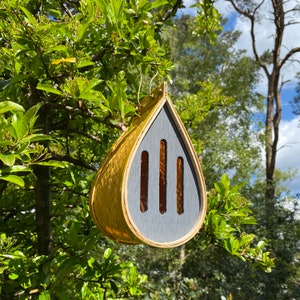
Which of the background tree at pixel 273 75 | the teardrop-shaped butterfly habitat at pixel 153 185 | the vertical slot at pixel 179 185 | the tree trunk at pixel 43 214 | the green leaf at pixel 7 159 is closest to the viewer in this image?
the green leaf at pixel 7 159

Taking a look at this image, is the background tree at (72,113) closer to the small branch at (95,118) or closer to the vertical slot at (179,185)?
the small branch at (95,118)

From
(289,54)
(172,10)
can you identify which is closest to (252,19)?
(289,54)

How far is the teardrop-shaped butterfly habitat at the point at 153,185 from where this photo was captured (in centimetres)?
96

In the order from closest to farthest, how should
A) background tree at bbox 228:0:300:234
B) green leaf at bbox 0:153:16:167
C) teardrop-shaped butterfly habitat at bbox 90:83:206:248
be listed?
green leaf at bbox 0:153:16:167, teardrop-shaped butterfly habitat at bbox 90:83:206:248, background tree at bbox 228:0:300:234

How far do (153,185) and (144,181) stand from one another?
0.03 meters

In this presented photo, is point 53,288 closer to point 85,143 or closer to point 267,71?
point 85,143

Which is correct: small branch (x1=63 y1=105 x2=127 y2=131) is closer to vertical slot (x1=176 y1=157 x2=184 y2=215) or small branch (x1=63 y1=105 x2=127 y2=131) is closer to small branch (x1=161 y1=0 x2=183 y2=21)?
vertical slot (x1=176 y1=157 x2=184 y2=215)

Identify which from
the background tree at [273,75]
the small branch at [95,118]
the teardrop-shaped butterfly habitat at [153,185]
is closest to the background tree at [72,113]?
the small branch at [95,118]

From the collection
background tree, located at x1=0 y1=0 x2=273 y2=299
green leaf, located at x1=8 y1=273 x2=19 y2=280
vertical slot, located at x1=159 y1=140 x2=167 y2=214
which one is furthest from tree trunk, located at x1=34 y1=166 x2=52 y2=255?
vertical slot, located at x1=159 y1=140 x2=167 y2=214

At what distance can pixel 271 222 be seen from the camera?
612cm

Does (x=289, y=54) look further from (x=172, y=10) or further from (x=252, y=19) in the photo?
(x=172, y=10)

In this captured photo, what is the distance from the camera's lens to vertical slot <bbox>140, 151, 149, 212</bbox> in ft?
3.28

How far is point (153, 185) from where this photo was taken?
3.34 ft

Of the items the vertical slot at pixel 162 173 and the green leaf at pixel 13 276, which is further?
the green leaf at pixel 13 276
